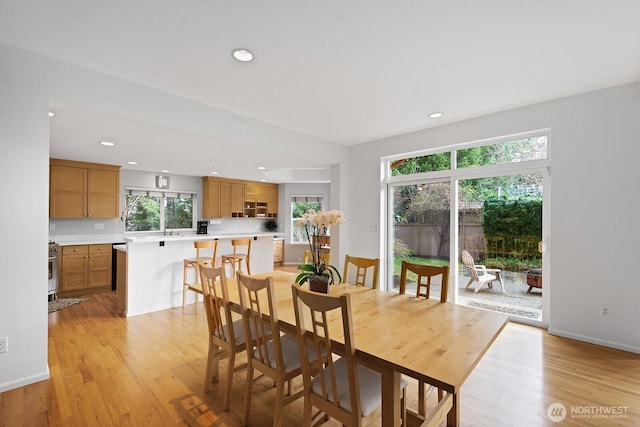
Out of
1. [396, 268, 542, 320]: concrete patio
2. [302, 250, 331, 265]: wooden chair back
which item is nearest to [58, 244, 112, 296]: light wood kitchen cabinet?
[302, 250, 331, 265]: wooden chair back

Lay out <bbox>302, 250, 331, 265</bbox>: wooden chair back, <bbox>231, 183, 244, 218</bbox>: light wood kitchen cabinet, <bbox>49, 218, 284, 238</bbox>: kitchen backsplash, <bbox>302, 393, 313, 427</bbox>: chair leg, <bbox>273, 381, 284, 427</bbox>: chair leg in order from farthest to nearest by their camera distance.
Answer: <bbox>231, 183, 244, 218</bbox>: light wood kitchen cabinet → <bbox>49, 218, 284, 238</bbox>: kitchen backsplash → <bbox>302, 250, 331, 265</bbox>: wooden chair back → <bbox>273, 381, 284, 427</bbox>: chair leg → <bbox>302, 393, 313, 427</bbox>: chair leg

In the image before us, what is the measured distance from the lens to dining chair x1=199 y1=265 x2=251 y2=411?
2.05 meters

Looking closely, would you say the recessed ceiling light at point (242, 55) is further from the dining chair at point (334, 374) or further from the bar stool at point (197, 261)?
the bar stool at point (197, 261)

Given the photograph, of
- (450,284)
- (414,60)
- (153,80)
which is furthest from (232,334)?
(450,284)

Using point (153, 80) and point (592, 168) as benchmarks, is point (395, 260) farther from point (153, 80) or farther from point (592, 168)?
point (153, 80)

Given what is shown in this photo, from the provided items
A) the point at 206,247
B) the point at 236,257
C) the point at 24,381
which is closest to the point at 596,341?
the point at 236,257

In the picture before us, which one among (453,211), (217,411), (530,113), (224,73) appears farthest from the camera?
(453,211)

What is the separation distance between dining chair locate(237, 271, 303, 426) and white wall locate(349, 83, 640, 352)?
9.91ft

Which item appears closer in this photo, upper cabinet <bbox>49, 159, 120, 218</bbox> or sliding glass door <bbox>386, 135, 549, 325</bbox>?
sliding glass door <bbox>386, 135, 549, 325</bbox>

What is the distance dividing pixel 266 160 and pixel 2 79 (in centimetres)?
310

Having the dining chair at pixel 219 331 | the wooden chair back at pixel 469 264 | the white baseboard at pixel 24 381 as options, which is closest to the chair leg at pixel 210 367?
the dining chair at pixel 219 331

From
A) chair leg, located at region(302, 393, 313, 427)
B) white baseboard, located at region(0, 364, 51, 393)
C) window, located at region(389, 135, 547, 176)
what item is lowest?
white baseboard, located at region(0, 364, 51, 393)

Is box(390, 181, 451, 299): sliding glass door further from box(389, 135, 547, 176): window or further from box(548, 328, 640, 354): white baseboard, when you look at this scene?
box(548, 328, 640, 354): white baseboard

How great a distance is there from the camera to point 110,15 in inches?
72.1
